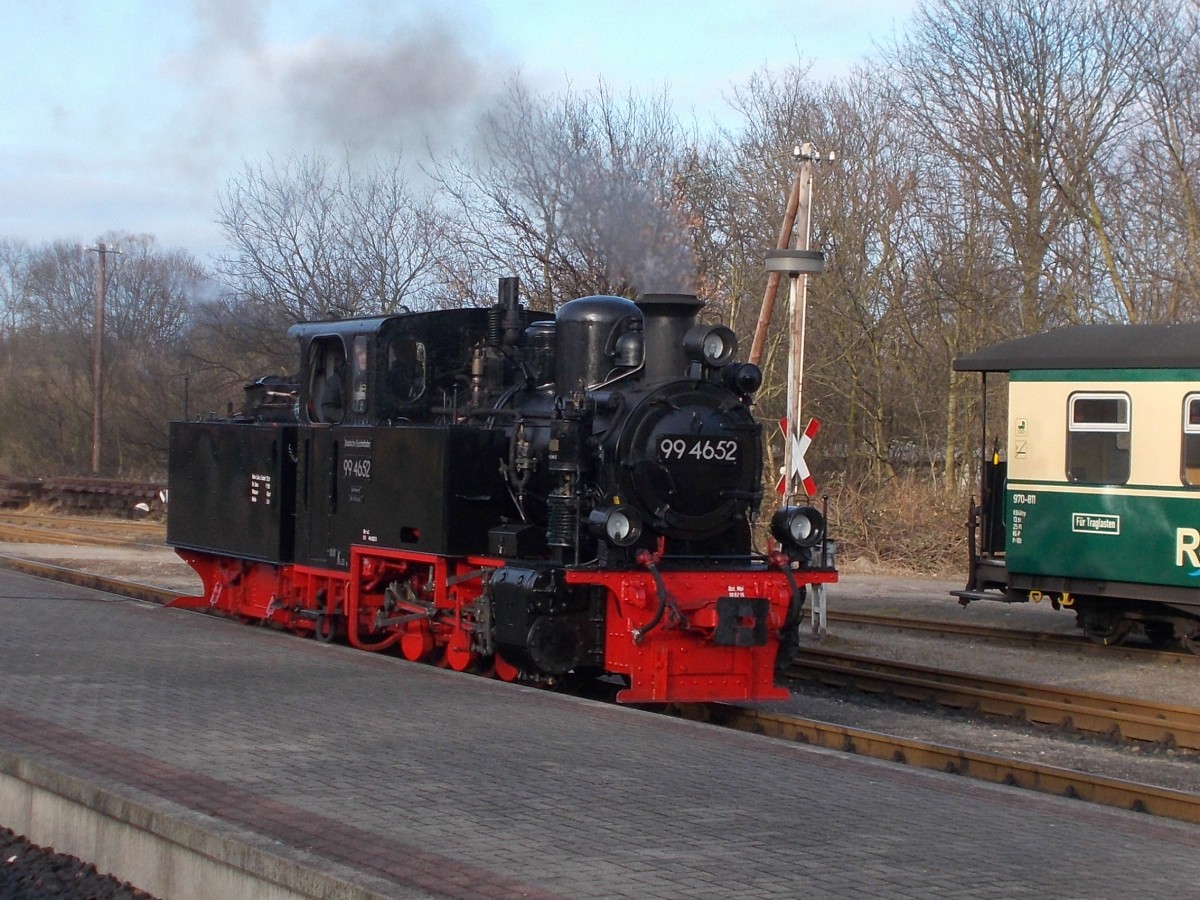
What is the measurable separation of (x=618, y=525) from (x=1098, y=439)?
21.0 ft

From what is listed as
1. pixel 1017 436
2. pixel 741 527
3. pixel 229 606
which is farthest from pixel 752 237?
pixel 741 527

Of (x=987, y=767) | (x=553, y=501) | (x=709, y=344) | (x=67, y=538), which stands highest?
(x=709, y=344)

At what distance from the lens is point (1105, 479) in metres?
13.2

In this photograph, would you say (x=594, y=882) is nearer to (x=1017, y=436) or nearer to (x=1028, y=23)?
(x=1017, y=436)

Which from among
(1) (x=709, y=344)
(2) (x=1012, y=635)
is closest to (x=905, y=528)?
(2) (x=1012, y=635)

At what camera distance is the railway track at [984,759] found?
23.5 feet

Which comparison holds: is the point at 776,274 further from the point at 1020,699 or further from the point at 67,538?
the point at 67,538

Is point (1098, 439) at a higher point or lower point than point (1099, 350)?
lower

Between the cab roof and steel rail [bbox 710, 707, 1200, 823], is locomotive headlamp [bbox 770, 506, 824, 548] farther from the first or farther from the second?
the cab roof

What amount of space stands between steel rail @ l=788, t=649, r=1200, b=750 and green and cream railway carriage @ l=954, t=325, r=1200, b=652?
2656mm

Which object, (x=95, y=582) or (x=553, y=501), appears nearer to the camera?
(x=553, y=501)

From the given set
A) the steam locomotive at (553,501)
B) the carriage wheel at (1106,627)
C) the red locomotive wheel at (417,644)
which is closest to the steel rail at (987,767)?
the steam locomotive at (553,501)

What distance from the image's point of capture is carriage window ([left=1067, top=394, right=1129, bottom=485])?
13.1 meters

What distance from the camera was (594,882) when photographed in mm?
4688
